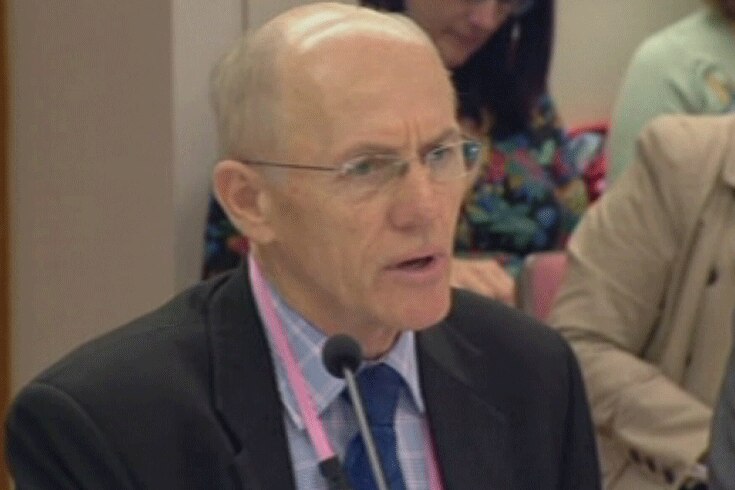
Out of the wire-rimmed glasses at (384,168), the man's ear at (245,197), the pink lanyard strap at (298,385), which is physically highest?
the wire-rimmed glasses at (384,168)

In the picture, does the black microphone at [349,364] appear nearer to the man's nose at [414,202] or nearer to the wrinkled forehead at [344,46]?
the man's nose at [414,202]

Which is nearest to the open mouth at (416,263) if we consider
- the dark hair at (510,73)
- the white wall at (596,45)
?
the dark hair at (510,73)

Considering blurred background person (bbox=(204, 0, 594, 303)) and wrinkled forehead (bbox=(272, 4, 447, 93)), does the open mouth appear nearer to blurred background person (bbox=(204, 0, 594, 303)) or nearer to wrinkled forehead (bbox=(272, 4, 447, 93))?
wrinkled forehead (bbox=(272, 4, 447, 93))

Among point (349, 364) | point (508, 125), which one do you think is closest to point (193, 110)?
point (508, 125)

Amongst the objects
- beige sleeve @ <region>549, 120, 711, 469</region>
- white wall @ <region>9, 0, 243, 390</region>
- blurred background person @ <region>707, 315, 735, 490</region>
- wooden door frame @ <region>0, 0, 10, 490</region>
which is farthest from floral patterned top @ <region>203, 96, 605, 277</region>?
blurred background person @ <region>707, 315, 735, 490</region>

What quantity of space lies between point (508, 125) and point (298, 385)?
1567 millimetres

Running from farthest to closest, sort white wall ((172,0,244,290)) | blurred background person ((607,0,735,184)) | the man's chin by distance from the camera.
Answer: blurred background person ((607,0,735,184))
white wall ((172,0,244,290))
the man's chin

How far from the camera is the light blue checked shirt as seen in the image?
66.1 inches

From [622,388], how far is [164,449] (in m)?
1.17

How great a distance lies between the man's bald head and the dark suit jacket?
17cm

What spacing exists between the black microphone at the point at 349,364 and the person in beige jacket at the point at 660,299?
1.13 metres

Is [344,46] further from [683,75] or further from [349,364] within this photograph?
[683,75]

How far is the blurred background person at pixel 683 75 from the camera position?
3293 millimetres

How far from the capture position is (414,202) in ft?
5.35
